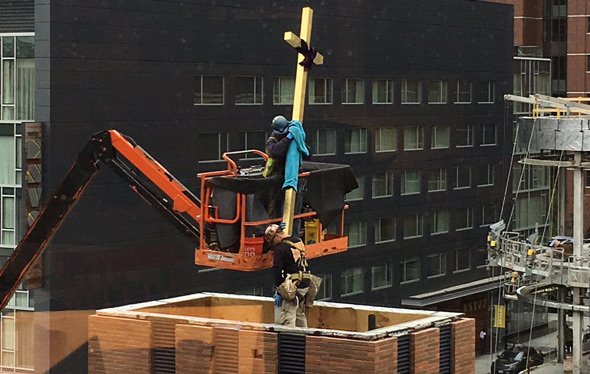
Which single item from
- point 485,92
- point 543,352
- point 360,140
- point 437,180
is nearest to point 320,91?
point 360,140

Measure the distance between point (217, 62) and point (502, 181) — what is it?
928 inches

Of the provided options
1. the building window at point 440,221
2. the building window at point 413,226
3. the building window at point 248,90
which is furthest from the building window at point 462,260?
the building window at point 248,90

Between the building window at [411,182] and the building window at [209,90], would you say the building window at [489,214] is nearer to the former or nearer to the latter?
the building window at [411,182]

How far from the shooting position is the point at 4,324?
107 feet

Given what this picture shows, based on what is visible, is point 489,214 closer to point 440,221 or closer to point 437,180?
point 440,221

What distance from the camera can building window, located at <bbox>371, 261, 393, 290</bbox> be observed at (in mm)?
50281

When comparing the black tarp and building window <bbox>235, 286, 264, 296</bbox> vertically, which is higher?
the black tarp

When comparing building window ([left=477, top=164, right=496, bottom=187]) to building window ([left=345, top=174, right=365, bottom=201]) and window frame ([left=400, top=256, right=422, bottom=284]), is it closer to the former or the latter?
window frame ([left=400, top=256, right=422, bottom=284])

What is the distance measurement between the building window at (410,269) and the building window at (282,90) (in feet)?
36.2

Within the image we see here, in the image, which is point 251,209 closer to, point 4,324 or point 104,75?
point 4,324

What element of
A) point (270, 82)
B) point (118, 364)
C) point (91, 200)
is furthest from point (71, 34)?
point (118, 364)

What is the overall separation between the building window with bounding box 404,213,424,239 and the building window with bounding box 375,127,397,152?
3.15 meters

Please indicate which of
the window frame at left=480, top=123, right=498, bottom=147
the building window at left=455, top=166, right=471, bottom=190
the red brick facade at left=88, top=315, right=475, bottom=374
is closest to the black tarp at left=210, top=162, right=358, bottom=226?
the red brick facade at left=88, top=315, right=475, bottom=374

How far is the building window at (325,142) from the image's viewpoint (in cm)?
4634
